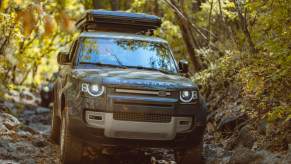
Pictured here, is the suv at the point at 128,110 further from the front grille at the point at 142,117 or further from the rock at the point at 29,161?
the rock at the point at 29,161

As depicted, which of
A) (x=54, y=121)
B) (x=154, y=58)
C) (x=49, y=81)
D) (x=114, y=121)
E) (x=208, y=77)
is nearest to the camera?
(x=114, y=121)

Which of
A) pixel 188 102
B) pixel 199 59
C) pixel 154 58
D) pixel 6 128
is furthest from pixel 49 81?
pixel 188 102

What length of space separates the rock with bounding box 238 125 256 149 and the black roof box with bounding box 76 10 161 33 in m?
2.77

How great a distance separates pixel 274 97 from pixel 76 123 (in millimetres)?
2912

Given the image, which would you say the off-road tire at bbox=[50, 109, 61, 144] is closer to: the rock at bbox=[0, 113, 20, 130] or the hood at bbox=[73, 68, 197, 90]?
the rock at bbox=[0, 113, 20, 130]

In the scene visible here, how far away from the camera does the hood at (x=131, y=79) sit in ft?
21.8

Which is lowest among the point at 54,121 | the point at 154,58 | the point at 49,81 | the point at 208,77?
the point at 49,81

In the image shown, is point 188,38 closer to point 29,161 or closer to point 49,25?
point 29,161

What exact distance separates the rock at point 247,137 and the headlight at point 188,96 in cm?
137

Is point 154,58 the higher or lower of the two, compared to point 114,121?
higher

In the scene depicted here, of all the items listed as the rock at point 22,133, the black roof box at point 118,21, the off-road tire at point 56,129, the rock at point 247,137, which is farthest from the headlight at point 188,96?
the rock at point 22,133

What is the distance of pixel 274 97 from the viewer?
23.9 feet

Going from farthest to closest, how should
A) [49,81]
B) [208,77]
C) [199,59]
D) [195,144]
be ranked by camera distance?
1. [49,81]
2. [199,59]
3. [208,77]
4. [195,144]

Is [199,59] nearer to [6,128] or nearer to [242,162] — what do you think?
[6,128]
